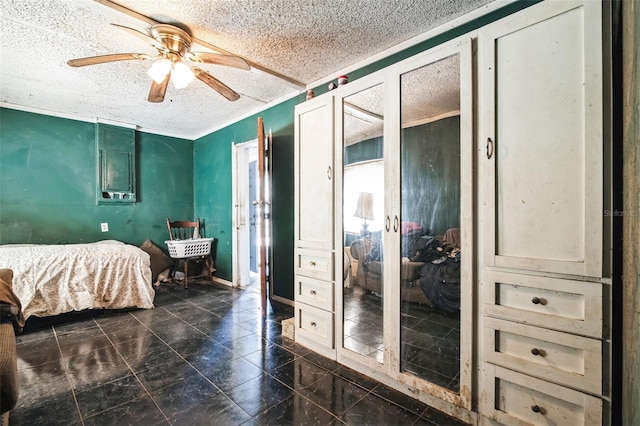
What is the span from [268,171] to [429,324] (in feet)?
7.73

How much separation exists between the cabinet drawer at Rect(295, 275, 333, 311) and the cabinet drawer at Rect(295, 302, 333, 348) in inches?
1.7

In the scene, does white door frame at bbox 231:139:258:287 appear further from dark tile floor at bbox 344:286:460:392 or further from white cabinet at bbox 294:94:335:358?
dark tile floor at bbox 344:286:460:392

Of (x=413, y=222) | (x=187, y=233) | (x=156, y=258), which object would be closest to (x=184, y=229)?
(x=187, y=233)

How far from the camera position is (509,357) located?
4.42 feet

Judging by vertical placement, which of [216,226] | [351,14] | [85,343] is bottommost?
[85,343]

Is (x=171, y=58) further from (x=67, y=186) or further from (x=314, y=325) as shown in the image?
(x=67, y=186)

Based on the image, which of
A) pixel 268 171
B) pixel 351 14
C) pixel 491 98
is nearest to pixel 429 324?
pixel 491 98

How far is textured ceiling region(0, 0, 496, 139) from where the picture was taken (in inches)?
75.4

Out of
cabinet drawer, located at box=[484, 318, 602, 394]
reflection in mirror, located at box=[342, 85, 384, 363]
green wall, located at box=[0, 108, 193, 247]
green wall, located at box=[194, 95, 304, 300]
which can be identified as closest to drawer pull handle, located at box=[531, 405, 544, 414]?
cabinet drawer, located at box=[484, 318, 602, 394]

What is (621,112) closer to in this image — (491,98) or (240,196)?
(491,98)

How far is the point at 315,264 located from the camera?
7.32ft

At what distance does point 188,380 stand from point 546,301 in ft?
6.79

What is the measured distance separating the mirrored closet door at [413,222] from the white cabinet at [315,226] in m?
0.14

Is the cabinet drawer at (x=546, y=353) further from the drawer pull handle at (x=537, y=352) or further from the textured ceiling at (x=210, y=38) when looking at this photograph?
the textured ceiling at (x=210, y=38)
